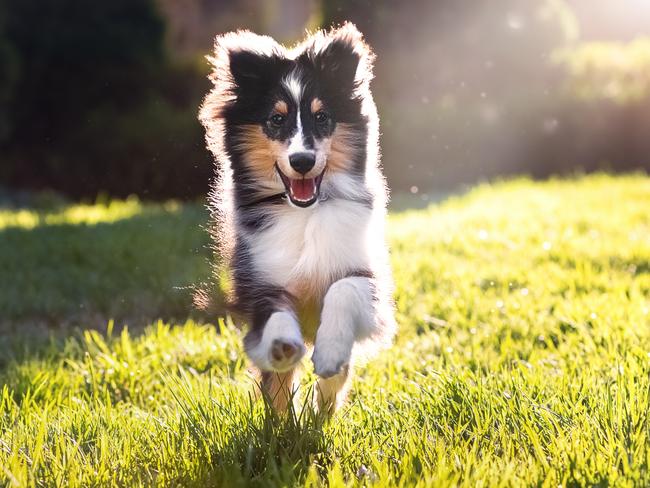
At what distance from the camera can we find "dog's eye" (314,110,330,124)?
10.2ft

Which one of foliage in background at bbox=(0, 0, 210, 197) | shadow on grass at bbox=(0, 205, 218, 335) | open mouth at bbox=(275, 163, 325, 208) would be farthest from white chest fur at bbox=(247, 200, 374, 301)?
foliage in background at bbox=(0, 0, 210, 197)

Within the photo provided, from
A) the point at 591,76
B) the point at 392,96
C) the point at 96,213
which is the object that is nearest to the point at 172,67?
the point at 392,96

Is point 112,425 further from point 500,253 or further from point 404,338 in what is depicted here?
point 500,253

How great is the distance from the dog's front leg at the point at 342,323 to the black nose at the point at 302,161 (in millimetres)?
396

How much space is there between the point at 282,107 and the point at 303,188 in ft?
0.97

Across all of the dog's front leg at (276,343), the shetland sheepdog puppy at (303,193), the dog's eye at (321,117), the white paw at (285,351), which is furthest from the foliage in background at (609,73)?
the white paw at (285,351)

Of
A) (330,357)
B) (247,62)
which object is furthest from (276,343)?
(247,62)

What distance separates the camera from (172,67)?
15930 millimetres

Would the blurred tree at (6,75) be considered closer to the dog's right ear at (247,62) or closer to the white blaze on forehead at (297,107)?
the dog's right ear at (247,62)

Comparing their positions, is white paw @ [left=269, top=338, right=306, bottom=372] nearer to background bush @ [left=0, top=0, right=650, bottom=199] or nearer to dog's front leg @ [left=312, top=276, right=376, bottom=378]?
dog's front leg @ [left=312, top=276, right=376, bottom=378]

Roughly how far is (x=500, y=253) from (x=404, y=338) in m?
2.30

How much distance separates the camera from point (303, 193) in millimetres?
3041

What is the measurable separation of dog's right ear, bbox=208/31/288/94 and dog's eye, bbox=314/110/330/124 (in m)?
0.24

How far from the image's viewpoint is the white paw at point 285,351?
9.05 ft
